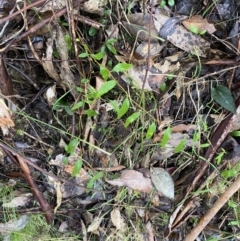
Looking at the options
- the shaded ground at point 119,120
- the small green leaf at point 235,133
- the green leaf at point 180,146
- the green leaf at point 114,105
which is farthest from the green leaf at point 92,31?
the small green leaf at point 235,133

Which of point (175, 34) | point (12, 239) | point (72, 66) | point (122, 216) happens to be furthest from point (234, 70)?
point (12, 239)

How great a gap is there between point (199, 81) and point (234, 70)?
0.40 ft

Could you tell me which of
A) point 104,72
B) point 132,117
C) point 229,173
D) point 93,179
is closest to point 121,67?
point 104,72

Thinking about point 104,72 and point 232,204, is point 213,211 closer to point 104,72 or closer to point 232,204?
→ point 232,204

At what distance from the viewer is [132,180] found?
1322 mm

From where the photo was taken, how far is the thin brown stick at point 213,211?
1.29 metres

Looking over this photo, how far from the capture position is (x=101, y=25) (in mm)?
1229

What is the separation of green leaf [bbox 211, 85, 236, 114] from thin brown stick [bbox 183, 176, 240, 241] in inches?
10.0

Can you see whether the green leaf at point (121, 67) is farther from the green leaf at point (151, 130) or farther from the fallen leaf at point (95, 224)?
the fallen leaf at point (95, 224)

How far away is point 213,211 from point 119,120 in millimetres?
471

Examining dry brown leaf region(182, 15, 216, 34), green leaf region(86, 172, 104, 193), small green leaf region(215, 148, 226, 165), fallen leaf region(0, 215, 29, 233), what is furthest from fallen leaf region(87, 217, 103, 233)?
dry brown leaf region(182, 15, 216, 34)

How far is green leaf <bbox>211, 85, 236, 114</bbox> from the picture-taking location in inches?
49.5

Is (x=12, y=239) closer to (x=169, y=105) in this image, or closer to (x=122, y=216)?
(x=122, y=216)

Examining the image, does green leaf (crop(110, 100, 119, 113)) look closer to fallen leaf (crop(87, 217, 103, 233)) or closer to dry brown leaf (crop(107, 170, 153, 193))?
dry brown leaf (crop(107, 170, 153, 193))
